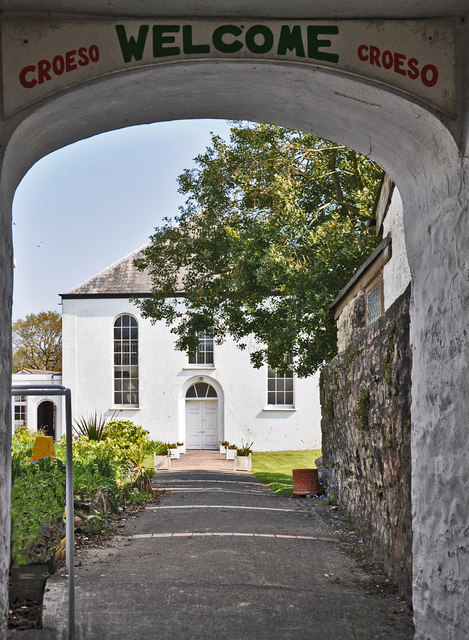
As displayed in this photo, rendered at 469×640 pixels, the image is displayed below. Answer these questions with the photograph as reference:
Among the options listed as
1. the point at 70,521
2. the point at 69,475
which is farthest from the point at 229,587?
the point at 69,475

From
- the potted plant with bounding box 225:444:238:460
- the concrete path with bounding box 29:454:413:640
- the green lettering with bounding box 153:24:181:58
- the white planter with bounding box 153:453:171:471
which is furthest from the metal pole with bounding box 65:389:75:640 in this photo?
the potted plant with bounding box 225:444:238:460

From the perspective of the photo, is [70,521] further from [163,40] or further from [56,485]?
[163,40]

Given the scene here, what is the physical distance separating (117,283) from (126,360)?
11.3 ft

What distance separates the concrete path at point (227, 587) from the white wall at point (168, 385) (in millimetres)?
19605

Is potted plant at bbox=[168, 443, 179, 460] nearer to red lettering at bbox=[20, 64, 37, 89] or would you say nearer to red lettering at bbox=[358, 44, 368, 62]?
red lettering at bbox=[20, 64, 37, 89]

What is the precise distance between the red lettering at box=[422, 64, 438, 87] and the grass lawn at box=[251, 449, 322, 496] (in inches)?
493

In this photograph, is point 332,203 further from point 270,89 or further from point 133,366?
point 133,366

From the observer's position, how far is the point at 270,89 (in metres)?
4.86

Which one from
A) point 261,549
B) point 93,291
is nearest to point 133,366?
point 93,291

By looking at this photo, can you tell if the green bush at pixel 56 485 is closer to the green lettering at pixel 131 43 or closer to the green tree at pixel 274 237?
the green lettering at pixel 131 43

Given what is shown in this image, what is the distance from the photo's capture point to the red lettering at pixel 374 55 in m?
4.30

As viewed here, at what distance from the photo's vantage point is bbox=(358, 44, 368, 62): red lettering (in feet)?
14.1

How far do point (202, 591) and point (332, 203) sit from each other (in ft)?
42.1

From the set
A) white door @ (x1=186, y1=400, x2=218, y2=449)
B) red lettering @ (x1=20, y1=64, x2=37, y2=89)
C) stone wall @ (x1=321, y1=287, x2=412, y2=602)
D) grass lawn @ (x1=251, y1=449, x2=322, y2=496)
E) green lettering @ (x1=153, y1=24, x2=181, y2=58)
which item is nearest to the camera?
red lettering @ (x1=20, y1=64, x2=37, y2=89)
